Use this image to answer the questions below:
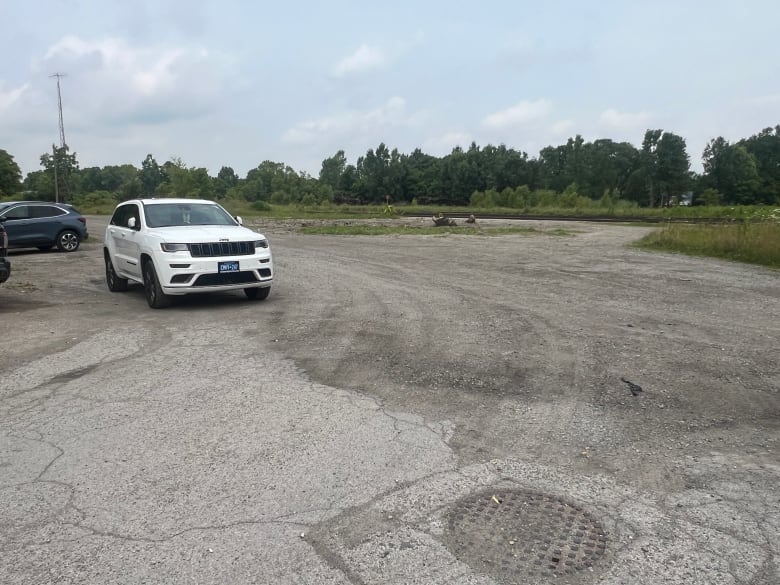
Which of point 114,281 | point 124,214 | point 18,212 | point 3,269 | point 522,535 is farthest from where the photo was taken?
point 18,212

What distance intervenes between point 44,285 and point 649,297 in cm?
1244

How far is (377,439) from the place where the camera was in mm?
4734

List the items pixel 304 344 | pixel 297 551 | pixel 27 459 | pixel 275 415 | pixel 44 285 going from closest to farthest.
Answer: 1. pixel 297 551
2. pixel 27 459
3. pixel 275 415
4. pixel 304 344
5. pixel 44 285

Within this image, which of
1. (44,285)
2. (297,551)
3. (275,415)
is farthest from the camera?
(44,285)

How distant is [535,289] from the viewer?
1225cm

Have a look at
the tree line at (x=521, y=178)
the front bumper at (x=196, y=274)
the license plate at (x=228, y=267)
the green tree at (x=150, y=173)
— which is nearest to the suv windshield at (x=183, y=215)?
the front bumper at (x=196, y=274)

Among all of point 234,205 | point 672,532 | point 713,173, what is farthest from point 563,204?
point 672,532

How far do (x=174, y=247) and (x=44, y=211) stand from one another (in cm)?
1450

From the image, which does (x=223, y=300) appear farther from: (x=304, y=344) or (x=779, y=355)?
(x=779, y=355)

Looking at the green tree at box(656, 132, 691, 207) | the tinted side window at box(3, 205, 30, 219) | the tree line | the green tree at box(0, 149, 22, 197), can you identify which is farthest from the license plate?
the green tree at box(656, 132, 691, 207)

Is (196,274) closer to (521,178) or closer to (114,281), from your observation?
(114,281)

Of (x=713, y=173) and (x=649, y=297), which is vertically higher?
(x=713, y=173)

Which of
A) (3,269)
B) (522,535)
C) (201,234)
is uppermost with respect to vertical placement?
(201,234)

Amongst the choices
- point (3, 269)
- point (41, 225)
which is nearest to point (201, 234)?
point (3, 269)
